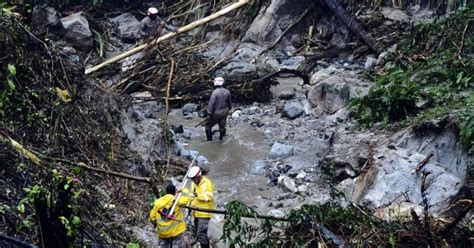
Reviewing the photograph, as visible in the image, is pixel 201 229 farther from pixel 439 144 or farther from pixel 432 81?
pixel 432 81

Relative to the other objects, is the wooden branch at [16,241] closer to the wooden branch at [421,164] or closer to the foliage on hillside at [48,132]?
the foliage on hillside at [48,132]

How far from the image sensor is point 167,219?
21.4 ft

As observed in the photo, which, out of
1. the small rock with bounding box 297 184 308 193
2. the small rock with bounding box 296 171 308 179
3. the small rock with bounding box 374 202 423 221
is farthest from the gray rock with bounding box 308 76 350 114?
the small rock with bounding box 374 202 423 221

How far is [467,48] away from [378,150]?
312 cm

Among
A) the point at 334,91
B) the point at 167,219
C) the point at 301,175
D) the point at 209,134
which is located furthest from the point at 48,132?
the point at 334,91

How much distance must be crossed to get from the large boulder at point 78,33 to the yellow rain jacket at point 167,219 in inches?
358

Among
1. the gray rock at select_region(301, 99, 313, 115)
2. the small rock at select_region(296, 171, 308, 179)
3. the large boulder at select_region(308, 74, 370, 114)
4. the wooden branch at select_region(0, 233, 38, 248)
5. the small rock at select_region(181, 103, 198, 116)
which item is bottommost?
the small rock at select_region(181, 103, 198, 116)

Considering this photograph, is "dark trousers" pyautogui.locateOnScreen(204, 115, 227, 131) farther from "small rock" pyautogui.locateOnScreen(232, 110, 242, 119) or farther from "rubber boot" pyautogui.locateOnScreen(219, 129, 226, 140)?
"small rock" pyautogui.locateOnScreen(232, 110, 242, 119)

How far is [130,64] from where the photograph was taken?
1336 centimetres

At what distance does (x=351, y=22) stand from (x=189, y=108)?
13.1 ft

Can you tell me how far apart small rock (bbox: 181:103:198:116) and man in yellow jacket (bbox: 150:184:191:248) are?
6.16 m

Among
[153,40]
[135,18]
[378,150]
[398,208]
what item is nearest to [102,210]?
[398,208]

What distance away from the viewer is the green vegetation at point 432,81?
943 centimetres

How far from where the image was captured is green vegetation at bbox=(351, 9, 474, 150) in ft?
30.9
